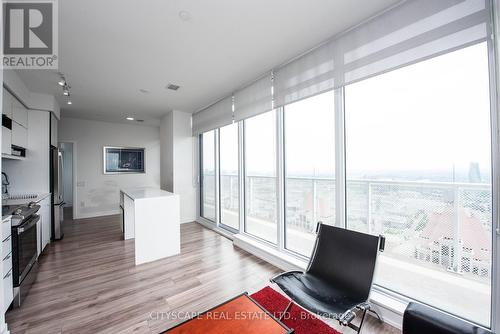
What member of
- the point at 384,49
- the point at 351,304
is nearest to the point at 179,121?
the point at 384,49

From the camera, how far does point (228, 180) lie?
4656 millimetres

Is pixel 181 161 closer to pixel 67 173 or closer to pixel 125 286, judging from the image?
pixel 125 286

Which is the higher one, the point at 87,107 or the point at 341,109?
the point at 87,107

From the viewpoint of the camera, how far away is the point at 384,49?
1829 millimetres

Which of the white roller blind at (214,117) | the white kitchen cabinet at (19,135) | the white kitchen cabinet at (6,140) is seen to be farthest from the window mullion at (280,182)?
the white kitchen cabinet at (19,135)

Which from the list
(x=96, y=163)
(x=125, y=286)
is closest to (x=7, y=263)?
(x=125, y=286)

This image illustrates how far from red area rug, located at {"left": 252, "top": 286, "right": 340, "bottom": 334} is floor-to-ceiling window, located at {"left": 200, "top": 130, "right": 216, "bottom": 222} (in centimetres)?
284

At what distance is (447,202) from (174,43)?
3.29m

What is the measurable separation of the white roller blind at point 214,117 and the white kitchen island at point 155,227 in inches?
68.6

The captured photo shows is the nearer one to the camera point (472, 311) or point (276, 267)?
point (472, 311)

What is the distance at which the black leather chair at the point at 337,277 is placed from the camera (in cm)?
153

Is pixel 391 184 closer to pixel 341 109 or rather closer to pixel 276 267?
pixel 341 109

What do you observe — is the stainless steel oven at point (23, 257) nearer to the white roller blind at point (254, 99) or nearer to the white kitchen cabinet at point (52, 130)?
the white kitchen cabinet at point (52, 130)

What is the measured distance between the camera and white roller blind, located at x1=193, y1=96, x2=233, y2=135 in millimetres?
3926
